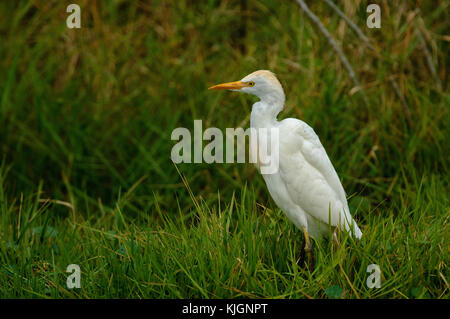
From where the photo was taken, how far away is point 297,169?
2688 mm

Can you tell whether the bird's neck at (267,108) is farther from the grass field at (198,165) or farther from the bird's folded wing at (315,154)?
the grass field at (198,165)

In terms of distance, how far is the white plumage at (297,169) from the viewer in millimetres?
2635

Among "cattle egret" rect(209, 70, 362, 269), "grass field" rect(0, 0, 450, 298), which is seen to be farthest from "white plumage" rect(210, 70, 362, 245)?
"grass field" rect(0, 0, 450, 298)

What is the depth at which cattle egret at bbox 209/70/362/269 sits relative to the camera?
104 inches

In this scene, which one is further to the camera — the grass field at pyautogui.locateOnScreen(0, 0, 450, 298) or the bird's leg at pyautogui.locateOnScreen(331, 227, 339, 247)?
the bird's leg at pyautogui.locateOnScreen(331, 227, 339, 247)

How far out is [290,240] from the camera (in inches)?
103

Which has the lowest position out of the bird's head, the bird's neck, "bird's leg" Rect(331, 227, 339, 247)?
"bird's leg" Rect(331, 227, 339, 247)

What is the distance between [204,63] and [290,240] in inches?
103

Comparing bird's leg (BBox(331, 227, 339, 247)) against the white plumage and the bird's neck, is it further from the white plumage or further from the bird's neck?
the bird's neck

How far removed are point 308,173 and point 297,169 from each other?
6 cm

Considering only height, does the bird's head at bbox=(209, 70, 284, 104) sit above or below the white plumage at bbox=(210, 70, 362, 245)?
above

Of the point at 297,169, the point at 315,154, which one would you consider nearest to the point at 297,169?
the point at 297,169

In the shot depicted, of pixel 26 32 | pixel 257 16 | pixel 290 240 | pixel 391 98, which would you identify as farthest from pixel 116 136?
pixel 290 240

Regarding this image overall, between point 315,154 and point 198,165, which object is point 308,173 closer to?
point 315,154
